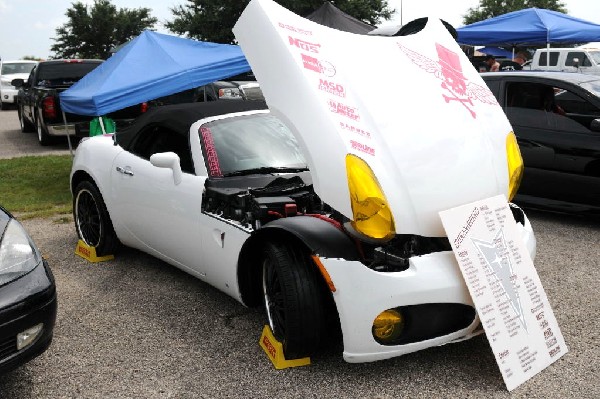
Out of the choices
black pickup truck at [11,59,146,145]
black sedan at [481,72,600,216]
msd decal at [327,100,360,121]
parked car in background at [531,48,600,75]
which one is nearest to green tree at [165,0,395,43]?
parked car in background at [531,48,600,75]

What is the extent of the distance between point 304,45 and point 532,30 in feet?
35.6

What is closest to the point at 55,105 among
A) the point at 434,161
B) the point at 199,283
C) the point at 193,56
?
the point at 193,56

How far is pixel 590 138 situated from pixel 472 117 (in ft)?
9.49

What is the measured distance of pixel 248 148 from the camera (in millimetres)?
4051

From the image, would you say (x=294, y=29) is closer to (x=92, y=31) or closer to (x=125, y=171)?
(x=125, y=171)

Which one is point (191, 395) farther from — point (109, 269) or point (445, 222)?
point (109, 269)

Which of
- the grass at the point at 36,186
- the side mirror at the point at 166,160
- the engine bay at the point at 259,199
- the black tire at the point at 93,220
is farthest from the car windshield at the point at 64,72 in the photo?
the engine bay at the point at 259,199

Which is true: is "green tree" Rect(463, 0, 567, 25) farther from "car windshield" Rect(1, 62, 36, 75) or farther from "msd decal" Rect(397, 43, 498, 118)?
"msd decal" Rect(397, 43, 498, 118)

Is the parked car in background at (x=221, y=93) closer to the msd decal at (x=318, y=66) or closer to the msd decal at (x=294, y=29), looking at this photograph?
the msd decal at (x=294, y=29)

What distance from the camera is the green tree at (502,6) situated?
46.2 metres

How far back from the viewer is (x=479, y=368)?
10.1 feet

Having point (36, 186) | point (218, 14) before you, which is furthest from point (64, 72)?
point (218, 14)

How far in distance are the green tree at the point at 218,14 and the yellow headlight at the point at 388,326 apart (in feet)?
104

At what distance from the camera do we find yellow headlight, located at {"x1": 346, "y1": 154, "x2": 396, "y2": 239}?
2828 millimetres
